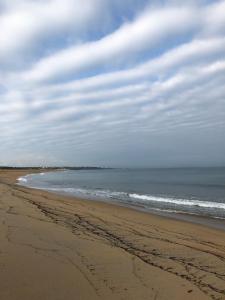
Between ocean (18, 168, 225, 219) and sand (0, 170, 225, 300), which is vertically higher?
sand (0, 170, 225, 300)

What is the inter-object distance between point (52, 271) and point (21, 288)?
95cm

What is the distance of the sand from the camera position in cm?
572

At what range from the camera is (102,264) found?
23.6 ft

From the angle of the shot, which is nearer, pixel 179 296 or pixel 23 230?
pixel 179 296

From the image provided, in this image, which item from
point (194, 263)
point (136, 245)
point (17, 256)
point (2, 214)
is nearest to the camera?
point (17, 256)

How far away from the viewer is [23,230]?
10.1m

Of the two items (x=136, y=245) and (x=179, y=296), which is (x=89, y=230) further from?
(x=179, y=296)

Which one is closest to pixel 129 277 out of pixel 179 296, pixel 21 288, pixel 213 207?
pixel 179 296

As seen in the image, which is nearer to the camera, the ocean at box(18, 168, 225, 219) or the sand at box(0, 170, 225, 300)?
the sand at box(0, 170, 225, 300)

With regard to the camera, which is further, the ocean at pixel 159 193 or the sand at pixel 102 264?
the ocean at pixel 159 193

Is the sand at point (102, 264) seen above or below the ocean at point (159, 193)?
above

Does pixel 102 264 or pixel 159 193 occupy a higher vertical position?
pixel 102 264

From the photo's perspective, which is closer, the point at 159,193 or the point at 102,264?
the point at 102,264

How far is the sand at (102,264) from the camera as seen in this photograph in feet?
18.8
